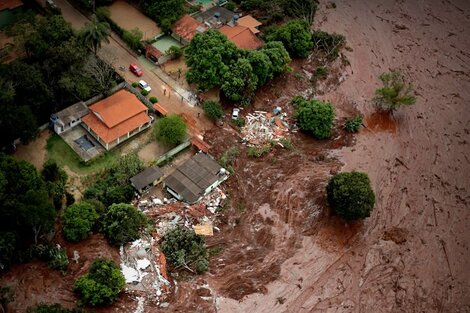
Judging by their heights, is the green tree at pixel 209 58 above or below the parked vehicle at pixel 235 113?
above

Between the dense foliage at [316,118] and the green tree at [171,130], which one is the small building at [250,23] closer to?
the dense foliage at [316,118]

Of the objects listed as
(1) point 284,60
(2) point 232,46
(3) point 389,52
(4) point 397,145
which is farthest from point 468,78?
(2) point 232,46

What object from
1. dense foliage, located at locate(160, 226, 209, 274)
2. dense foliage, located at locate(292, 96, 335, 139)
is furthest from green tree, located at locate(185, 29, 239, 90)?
dense foliage, located at locate(160, 226, 209, 274)

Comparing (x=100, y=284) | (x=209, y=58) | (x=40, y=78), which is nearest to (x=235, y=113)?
(x=209, y=58)

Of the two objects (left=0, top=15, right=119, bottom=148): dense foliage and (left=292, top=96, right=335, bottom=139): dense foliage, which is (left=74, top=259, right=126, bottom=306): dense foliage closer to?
(left=0, top=15, right=119, bottom=148): dense foliage

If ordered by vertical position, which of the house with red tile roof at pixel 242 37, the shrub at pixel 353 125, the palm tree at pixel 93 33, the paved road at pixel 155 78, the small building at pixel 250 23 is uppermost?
the palm tree at pixel 93 33

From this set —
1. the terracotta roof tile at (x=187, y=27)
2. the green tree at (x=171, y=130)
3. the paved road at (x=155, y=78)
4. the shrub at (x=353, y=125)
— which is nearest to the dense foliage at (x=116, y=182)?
the green tree at (x=171, y=130)
